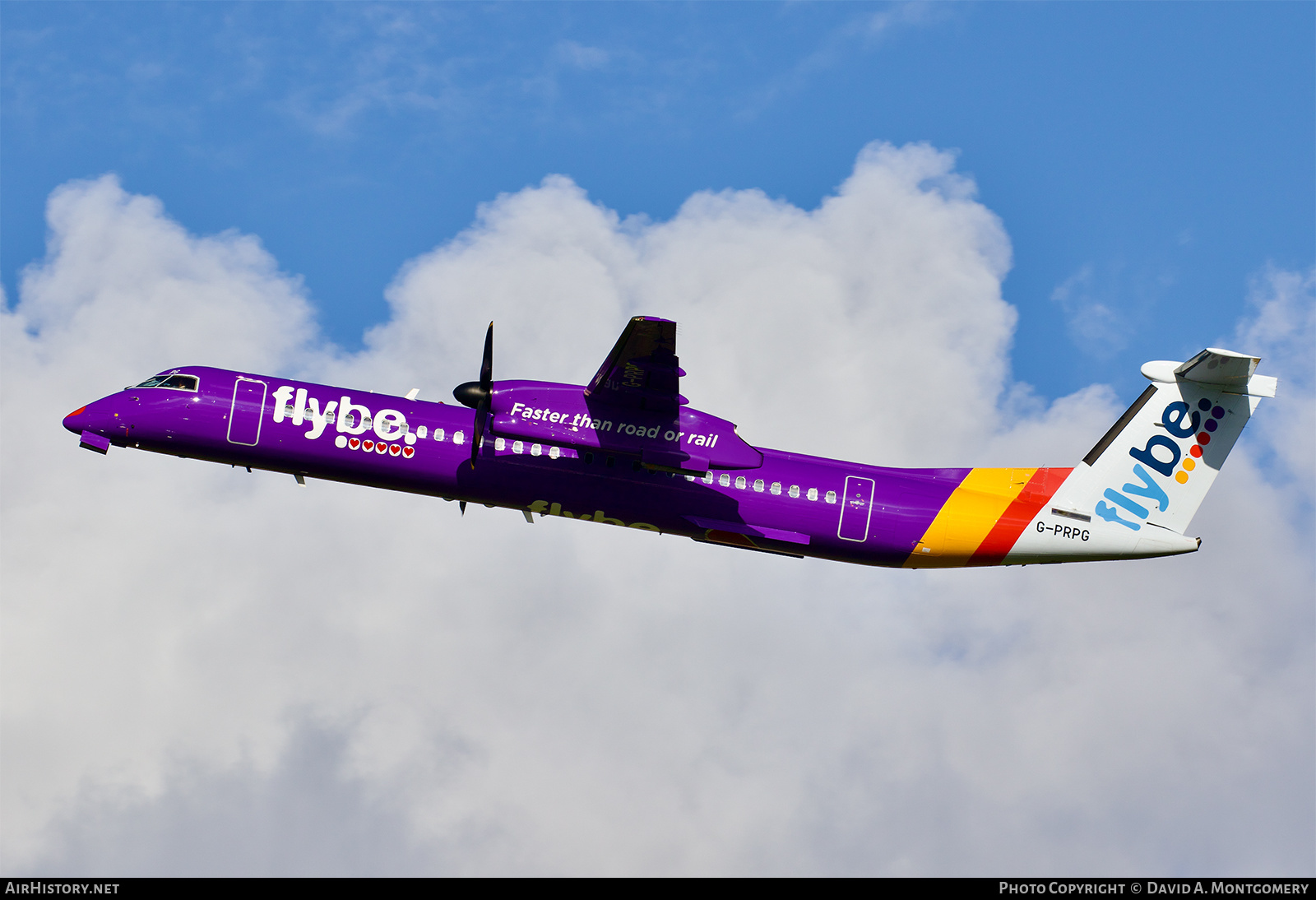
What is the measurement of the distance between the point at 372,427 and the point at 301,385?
6.78 ft

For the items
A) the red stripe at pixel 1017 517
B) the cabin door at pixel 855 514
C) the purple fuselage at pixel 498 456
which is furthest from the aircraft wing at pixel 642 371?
the red stripe at pixel 1017 517

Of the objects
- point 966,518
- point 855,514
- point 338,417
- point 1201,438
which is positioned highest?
point 1201,438

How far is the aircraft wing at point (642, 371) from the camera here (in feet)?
90.3

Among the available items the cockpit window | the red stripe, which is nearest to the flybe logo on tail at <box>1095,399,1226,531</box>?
the red stripe

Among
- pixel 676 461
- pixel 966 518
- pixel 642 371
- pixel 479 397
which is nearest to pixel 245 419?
pixel 479 397

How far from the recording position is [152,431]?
3039 centimetres

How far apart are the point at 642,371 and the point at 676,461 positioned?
8.08 feet

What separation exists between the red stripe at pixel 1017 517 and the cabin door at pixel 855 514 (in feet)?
10.1

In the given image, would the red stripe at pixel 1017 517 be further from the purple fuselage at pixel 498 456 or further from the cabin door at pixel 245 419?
the cabin door at pixel 245 419

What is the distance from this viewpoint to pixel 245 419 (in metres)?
30.5

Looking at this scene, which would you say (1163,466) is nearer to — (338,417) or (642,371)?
(642,371)

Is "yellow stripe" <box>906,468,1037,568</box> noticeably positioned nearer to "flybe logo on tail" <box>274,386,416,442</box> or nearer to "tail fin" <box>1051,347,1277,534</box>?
"tail fin" <box>1051,347,1277,534</box>
